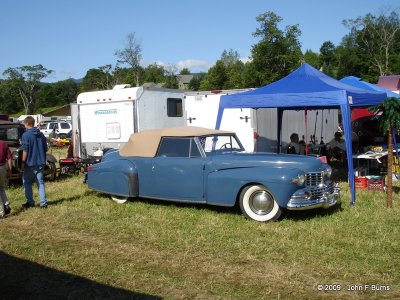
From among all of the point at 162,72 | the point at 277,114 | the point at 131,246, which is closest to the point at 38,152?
the point at 131,246

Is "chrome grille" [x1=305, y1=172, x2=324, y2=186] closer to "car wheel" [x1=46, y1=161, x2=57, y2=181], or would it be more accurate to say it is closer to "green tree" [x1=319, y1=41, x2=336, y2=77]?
"car wheel" [x1=46, y1=161, x2=57, y2=181]

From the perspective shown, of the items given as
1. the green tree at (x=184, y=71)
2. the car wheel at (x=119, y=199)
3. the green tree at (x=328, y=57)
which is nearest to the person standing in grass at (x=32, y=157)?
the car wheel at (x=119, y=199)

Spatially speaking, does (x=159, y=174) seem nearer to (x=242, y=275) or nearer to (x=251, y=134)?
(x=242, y=275)

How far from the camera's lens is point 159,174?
7.82 m

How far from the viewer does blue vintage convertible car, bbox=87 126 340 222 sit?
263 inches

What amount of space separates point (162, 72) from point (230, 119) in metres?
85.6

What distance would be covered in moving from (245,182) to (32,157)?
409 cm

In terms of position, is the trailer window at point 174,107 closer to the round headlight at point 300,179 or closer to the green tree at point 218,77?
the round headlight at point 300,179

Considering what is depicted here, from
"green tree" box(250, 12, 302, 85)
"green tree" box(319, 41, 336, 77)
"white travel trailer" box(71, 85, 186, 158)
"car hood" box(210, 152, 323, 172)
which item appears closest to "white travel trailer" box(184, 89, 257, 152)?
"white travel trailer" box(71, 85, 186, 158)

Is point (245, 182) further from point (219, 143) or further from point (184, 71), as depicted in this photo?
point (184, 71)

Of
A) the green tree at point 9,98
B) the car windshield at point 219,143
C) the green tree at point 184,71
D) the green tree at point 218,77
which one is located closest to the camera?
the car windshield at point 219,143

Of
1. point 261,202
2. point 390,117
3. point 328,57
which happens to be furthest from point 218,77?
point 261,202

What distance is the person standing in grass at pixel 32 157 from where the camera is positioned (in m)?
8.00

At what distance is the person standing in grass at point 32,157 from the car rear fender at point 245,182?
3.33 meters
